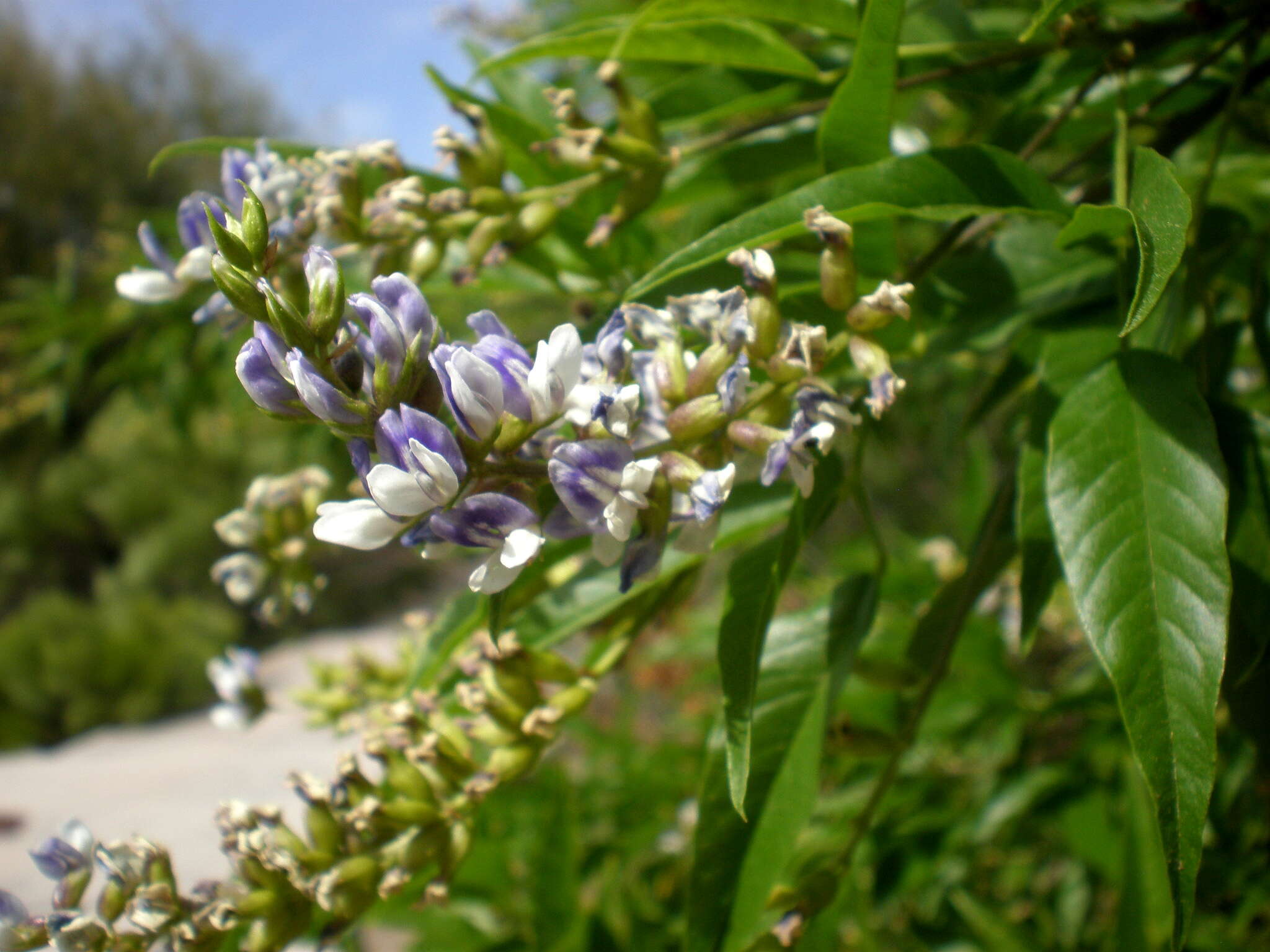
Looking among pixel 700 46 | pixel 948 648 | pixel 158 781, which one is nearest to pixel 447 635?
pixel 948 648

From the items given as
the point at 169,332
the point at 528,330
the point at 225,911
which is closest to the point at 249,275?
the point at 225,911

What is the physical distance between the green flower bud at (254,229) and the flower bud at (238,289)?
12mm

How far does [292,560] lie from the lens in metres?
0.78

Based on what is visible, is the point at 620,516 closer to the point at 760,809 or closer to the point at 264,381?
the point at 264,381

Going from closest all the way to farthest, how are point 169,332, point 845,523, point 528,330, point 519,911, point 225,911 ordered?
point 225,911 < point 519,911 < point 169,332 < point 528,330 < point 845,523

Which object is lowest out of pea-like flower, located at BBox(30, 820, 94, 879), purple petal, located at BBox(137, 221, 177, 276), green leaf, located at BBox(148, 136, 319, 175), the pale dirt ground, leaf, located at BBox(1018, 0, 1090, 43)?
the pale dirt ground

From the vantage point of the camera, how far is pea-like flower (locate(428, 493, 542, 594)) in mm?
383

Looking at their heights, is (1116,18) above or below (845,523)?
above

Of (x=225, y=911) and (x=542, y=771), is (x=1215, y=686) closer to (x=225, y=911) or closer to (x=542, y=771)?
(x=225, y=911)

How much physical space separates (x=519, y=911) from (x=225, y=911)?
2.90 feet

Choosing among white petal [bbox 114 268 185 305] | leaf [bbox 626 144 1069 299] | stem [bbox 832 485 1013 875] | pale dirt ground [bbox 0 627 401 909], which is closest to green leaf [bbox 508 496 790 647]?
stem [bbox 832 485 1013 875]

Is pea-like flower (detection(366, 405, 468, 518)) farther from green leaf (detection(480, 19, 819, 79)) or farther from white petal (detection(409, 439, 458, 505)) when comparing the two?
green leaf (detection(480, 19, 819, 79))

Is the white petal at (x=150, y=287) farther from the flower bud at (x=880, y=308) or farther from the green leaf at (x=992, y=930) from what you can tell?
the green leaf at (x=992, y=930)

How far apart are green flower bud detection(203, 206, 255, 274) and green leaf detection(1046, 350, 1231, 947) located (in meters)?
0.41
